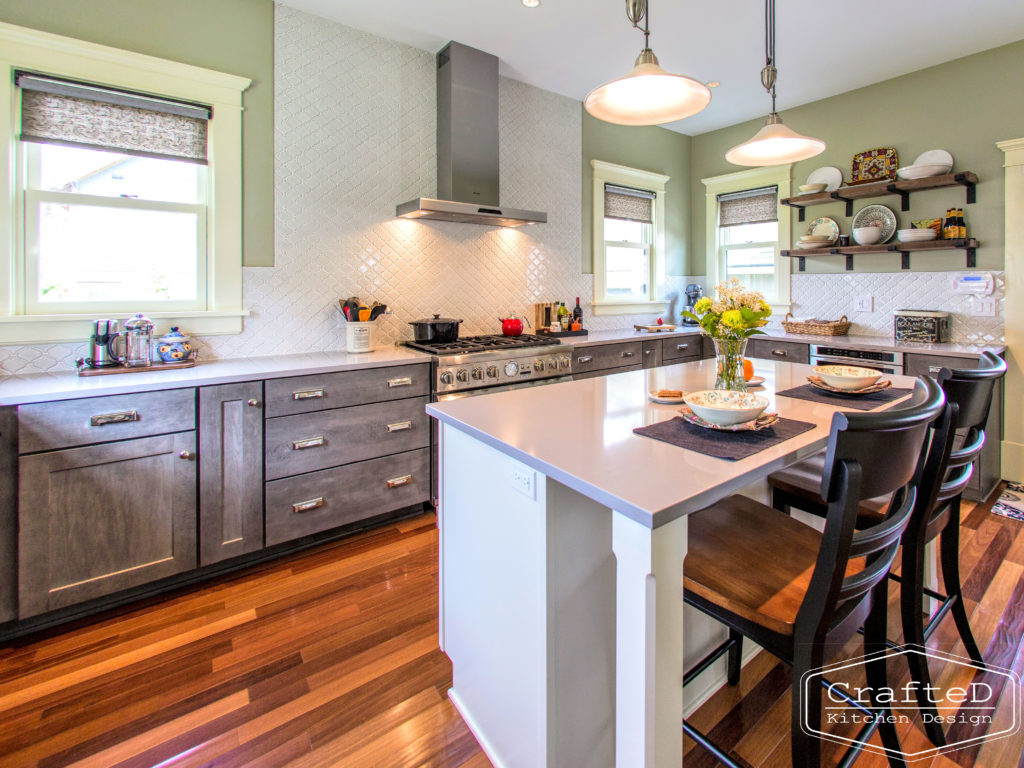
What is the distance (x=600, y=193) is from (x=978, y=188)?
2.64 meters

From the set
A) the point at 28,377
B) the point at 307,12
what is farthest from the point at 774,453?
the point at 307,12

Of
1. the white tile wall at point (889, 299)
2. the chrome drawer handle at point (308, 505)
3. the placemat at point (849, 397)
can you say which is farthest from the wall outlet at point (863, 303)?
the chrome drawer handle at point (308, 505)

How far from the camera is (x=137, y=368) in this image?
2.49 metres

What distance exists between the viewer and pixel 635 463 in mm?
1193

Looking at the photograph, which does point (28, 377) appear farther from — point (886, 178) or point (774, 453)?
point (886, 178)

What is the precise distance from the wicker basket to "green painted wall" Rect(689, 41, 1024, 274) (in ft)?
1.57

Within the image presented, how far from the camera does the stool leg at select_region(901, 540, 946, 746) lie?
1537mm

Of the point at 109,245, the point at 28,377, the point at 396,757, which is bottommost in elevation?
the point at 396,757

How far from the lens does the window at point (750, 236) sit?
16.1 feet

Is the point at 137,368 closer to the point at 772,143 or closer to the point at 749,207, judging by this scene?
the point at 772,143

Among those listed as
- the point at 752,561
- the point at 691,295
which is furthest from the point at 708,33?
the point at 752,561

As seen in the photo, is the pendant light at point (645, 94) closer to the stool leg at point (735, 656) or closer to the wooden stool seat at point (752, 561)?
the wooden stool seat at point (752, 561)

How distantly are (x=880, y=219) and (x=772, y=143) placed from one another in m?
2.43

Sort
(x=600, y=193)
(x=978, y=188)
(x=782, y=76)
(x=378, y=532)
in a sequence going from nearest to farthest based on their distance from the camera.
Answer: (x=378, y=532), (x=978, y=188), (x=782, y=76), (x=600, y=193)
